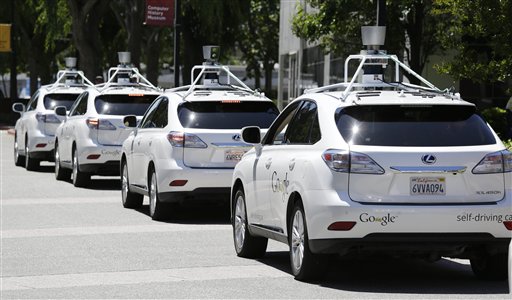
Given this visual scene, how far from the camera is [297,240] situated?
11250mm

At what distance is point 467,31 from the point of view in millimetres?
22562

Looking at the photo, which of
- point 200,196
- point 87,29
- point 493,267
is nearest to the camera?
point 493,267

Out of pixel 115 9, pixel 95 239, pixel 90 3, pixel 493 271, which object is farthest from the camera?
pixel 115 9

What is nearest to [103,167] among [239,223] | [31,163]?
[31,163]

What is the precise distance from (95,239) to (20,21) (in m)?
49.2

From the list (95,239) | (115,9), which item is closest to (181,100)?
(95,239)

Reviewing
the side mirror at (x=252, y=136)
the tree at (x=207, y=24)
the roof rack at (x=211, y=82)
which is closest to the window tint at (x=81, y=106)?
the roof rack at (x=211, y=82)

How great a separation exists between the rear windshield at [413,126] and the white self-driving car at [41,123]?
16.0 m

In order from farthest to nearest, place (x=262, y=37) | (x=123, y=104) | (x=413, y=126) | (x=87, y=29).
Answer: (x=262, y=37), (x=87, y=29), (x=123, y=104), (x=413, y=126)

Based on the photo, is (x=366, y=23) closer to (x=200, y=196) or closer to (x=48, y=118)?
(x=48, y=118)

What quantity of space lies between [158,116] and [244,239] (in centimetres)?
516

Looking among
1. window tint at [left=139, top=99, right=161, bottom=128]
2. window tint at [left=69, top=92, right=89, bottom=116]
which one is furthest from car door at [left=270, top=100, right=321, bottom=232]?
window tint at [left=69, top=92, right=89, bottom=116]

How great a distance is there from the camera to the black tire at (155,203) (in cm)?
1702

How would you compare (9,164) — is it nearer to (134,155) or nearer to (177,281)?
(134,155)
